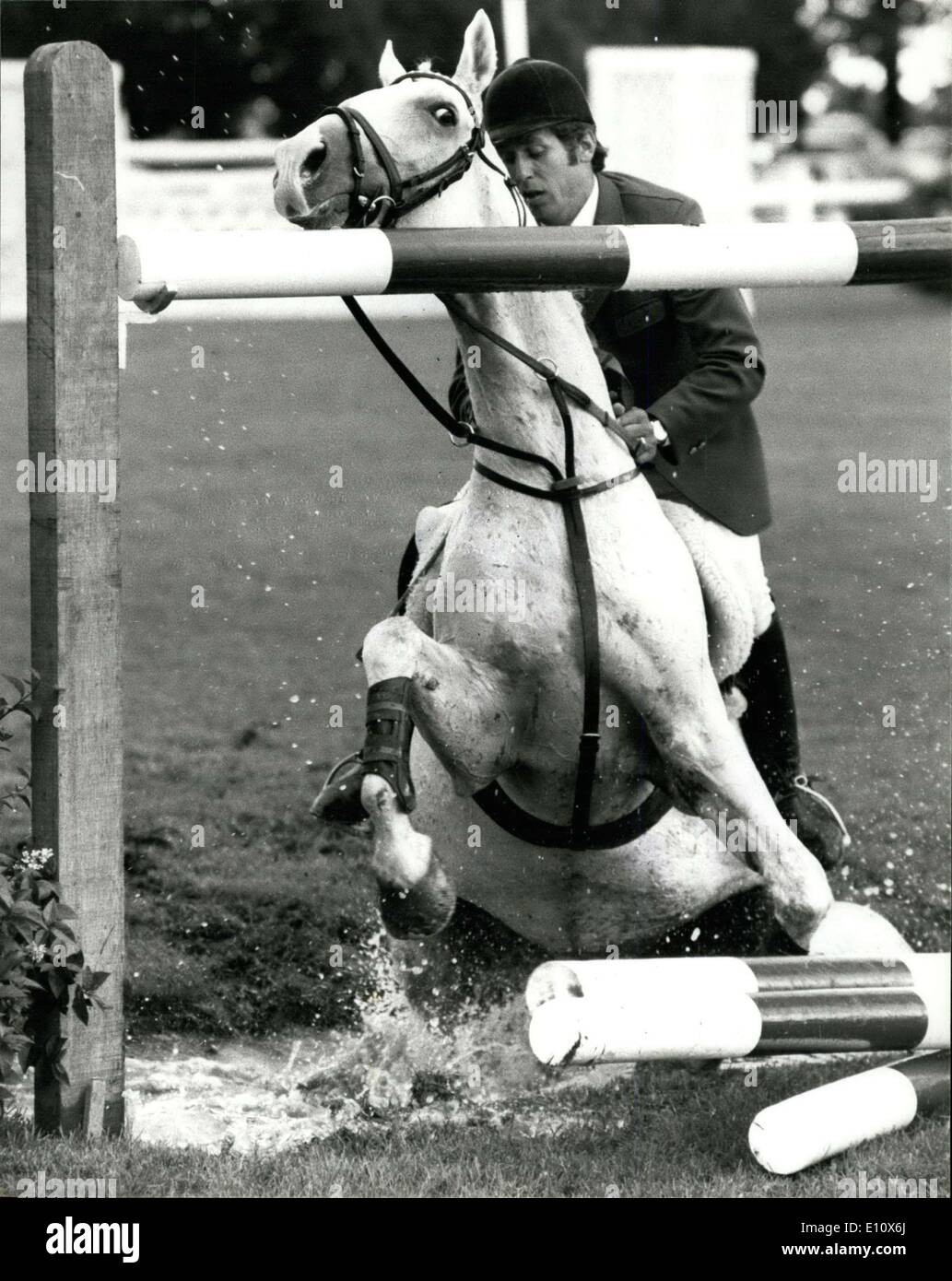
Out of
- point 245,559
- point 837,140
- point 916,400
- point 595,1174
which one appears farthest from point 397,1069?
point 837,140

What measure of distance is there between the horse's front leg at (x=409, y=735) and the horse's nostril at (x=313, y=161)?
3.10ft

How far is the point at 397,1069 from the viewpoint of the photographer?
490cm

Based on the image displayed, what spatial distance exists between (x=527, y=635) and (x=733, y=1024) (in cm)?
92

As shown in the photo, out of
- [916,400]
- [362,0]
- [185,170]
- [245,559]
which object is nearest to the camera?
[245,559]

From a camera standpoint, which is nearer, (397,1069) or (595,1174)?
(595,1174)

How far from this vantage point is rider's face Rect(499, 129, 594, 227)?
456 centimetres

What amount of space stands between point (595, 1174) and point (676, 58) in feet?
62.1

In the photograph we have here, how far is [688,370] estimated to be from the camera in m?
4.77

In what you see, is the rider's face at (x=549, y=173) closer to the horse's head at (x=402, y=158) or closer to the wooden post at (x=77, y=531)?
the horse's head at (x=402, y=158)

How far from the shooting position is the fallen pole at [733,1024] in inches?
144

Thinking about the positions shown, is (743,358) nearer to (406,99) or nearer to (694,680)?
(694,680)
